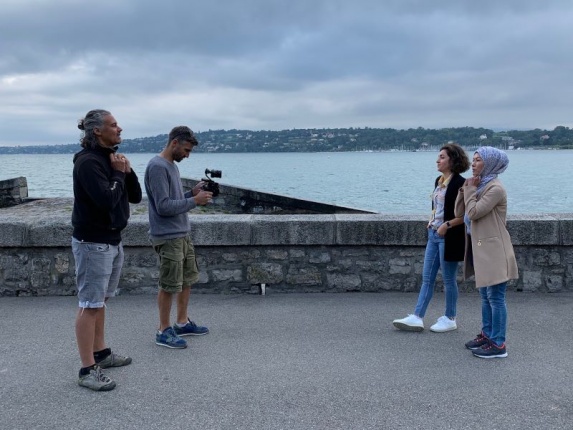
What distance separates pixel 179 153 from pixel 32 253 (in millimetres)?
2777

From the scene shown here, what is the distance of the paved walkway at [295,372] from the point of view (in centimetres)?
370

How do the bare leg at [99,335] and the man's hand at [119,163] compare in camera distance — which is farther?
the bare leg at [99,335]

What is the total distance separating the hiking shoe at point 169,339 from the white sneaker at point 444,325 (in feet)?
7.32

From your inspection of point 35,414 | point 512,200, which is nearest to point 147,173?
point 35,414

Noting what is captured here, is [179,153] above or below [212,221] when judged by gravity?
above

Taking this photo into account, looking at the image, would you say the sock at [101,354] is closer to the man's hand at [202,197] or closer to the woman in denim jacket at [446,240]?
the man's hand at [202,197]

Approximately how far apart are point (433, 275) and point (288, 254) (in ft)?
A: 6.04

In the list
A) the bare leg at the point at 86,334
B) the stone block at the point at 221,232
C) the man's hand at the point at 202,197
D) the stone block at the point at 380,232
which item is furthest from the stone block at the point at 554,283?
the bare leg at the point at 86,334

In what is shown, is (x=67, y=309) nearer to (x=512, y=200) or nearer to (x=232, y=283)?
(x=232, y=283)

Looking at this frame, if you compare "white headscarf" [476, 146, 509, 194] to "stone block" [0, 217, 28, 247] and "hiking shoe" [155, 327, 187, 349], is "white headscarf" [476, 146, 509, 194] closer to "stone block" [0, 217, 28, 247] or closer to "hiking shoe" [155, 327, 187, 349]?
"hiking shoe" [155, 327, 187, 349]

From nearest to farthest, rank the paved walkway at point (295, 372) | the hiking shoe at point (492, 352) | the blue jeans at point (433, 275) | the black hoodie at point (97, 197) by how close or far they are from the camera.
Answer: the paved walkway at point (295, 372), the black hoodie at point (97, 197), the hiking shoe at point (492, 352), the blue jeans at point (433, 275)

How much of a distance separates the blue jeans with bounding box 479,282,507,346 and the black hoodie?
9.71 ft

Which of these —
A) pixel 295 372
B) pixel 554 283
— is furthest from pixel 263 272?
pixel 554 283

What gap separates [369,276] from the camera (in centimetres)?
679
